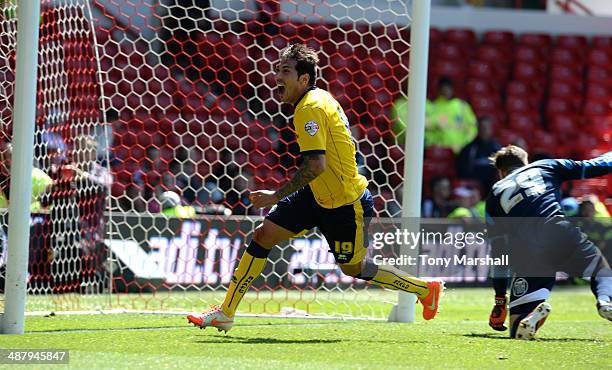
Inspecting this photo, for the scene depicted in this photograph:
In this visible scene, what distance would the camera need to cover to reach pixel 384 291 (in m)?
10.3

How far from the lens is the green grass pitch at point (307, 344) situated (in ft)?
17.4

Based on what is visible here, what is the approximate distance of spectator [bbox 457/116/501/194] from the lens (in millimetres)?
14469

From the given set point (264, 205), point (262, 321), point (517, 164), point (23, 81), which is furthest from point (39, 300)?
point (517, 164)

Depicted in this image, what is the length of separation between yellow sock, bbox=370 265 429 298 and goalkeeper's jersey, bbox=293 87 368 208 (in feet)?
1.82

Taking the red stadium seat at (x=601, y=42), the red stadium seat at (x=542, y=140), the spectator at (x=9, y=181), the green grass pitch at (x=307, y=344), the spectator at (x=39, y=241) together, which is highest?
the red stadium seat at (x=601, y=42)

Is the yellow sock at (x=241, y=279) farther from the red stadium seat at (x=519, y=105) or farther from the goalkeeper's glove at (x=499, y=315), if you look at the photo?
the red stadium seat at (x=519, y=105)

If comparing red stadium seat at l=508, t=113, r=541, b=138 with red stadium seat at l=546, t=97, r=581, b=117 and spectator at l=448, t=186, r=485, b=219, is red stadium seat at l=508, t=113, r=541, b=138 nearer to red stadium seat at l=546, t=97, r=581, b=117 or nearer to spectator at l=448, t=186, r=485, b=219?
red stadium seat at l=546, t=97, r=581, b=117

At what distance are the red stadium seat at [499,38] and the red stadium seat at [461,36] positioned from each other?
0.64ft

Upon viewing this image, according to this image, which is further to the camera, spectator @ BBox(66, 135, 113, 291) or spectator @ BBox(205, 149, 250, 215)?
spectator @ BBox(205, 149, 250, 215)

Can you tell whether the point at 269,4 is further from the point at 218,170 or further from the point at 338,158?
the point at 338,158

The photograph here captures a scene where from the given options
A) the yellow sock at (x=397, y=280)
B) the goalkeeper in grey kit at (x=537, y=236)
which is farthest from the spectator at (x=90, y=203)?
the goalkeeper in grey kit at (x=537, y=236)

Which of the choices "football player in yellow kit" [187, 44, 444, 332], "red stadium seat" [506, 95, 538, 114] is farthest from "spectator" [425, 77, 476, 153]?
"football player in yellow kit" [187, 44, 444, 332]

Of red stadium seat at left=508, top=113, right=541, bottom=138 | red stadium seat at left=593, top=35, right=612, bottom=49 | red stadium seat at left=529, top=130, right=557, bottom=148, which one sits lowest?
red stadium seat at left=529, top=130, right=557, bottom=148

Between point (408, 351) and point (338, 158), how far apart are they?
1263 mm
